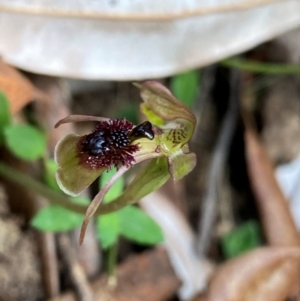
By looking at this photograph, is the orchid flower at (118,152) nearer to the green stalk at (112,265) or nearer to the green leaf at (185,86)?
the green stalk at (112,265)

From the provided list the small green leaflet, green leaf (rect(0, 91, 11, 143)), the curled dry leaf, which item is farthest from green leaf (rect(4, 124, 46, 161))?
the curled dry leaf

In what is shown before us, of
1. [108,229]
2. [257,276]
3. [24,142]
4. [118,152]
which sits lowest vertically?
[257,276]

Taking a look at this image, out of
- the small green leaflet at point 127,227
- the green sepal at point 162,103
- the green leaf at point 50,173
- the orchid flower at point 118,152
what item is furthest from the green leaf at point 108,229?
the green sepal at point 162,103

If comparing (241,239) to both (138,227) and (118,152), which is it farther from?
(118,152)

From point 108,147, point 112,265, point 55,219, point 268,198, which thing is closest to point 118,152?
point 108,147

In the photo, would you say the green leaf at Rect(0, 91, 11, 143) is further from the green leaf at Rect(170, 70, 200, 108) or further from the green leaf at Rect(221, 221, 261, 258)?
the green leaf at Rect(221, 221, 261, 258)

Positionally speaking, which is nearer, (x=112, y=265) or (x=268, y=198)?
(x=112, y=265)
